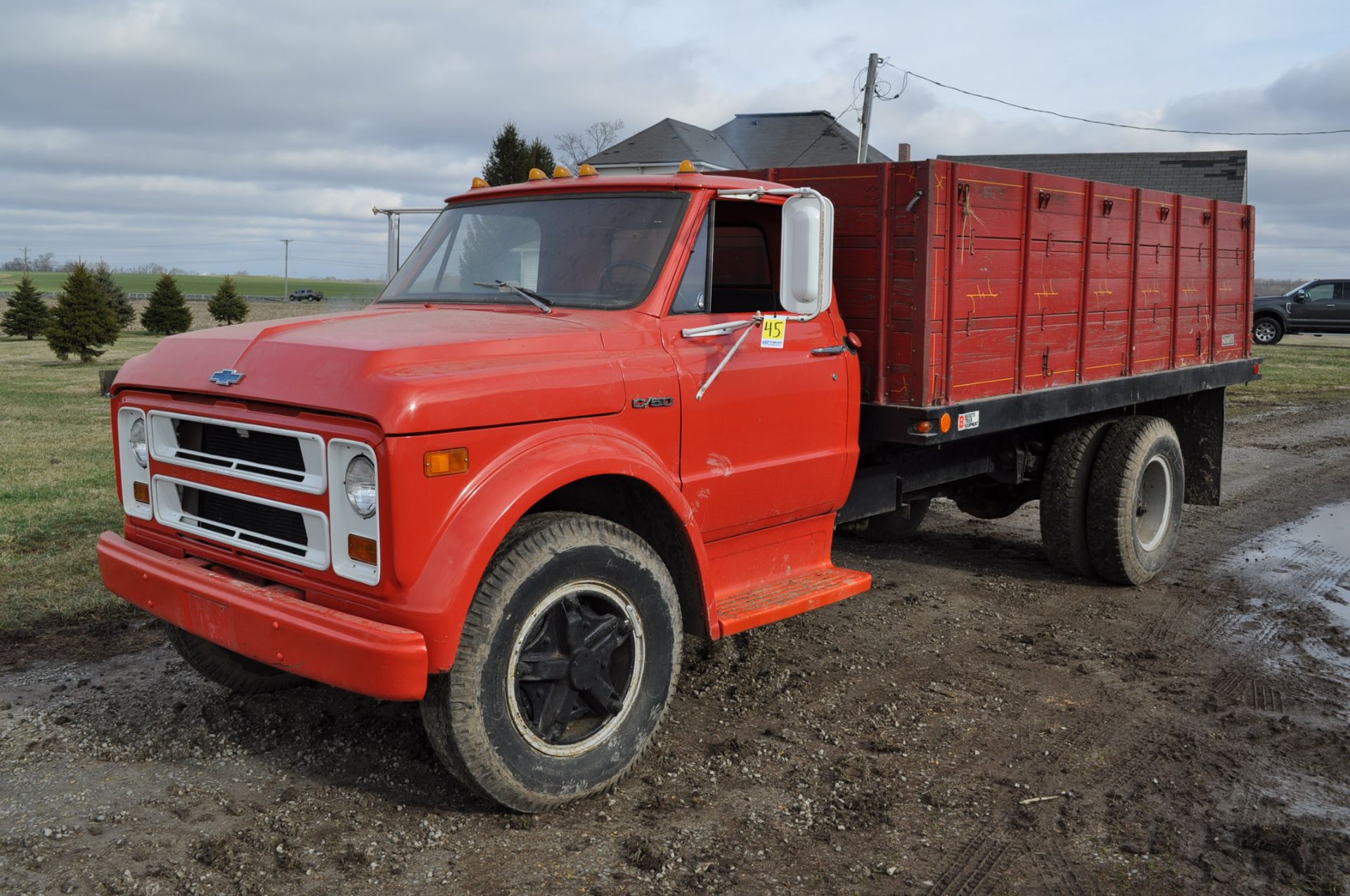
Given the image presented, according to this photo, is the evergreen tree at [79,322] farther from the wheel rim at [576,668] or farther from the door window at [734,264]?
the wheel rim at [576,668]

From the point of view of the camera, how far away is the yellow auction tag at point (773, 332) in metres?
4.32

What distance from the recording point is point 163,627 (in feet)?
18.1

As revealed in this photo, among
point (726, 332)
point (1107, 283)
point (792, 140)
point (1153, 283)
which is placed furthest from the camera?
point (792, 140)

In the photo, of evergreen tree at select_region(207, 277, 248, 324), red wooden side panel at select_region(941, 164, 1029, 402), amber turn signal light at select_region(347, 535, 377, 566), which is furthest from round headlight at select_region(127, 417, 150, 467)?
evergreen tree at select_region(207, 277, 248, 324)

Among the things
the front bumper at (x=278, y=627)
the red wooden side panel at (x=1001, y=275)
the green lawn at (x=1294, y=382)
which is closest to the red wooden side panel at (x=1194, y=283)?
the red wooden side panel at (x=1001, y=275)

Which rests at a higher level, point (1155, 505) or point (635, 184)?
point (635, 184)

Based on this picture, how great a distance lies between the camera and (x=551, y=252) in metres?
4.45

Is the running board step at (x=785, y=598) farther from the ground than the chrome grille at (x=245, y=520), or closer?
closer

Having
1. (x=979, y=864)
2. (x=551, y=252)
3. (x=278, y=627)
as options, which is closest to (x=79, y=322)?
(x=551, y=252)

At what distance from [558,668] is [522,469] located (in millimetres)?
690

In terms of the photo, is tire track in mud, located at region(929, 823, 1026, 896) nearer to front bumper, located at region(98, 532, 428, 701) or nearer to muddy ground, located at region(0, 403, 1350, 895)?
muddy ground, located at region(0, 403, 1350, 895)

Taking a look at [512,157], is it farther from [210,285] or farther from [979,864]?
[210,285]

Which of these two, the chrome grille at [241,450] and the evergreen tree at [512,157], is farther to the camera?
the evergreen tree at [512,157]

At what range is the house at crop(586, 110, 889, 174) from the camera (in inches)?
1221
